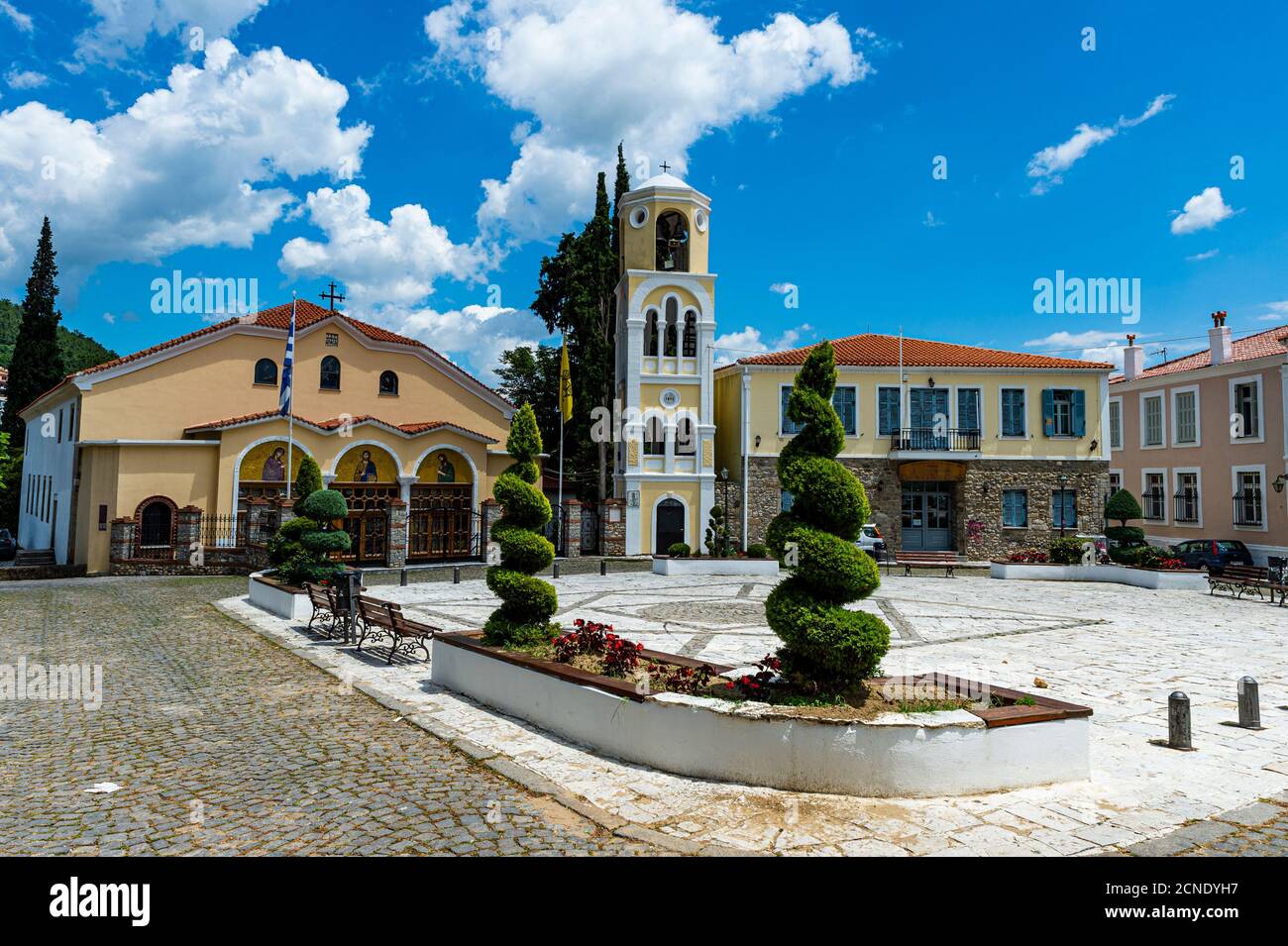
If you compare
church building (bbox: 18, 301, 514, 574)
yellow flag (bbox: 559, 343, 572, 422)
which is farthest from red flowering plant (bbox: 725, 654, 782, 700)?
yellow flag (bbox: 559, 343, 572, 422)

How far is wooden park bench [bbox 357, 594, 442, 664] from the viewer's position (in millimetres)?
12006

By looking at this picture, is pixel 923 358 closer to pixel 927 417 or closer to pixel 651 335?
pixel 927 417

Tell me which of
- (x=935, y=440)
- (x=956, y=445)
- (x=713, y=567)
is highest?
(x=935, y=440)

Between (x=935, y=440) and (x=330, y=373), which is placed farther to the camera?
(x=935, y=440)

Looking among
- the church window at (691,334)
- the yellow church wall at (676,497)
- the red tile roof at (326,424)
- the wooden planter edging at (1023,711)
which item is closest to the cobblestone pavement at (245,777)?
the wooden planter edging at (1023,711)

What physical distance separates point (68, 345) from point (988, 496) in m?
67.1

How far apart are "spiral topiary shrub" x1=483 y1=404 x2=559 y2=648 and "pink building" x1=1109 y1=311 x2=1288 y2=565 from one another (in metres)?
29.6

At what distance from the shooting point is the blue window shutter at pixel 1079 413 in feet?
106

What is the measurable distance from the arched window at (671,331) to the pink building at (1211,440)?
2068 cm

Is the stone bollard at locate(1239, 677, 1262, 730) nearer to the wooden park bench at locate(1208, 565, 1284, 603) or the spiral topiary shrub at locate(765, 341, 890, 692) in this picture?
the spiral topiary shrub at locate(765, 341, 890, 692)

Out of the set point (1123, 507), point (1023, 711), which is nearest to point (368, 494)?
point (1123, 507)

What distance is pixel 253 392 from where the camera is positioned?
2961cm

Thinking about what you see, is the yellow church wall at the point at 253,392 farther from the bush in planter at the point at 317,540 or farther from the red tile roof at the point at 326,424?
the bush in planter at the point at 317,540

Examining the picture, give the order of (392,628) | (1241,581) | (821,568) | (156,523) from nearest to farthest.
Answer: (821,568)
(392,628)
(1241,581)
(156,523)
